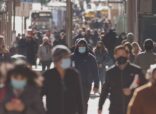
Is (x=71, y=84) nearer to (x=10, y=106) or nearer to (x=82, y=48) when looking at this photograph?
(x=10, y=106)

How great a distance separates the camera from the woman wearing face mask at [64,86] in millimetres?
11492

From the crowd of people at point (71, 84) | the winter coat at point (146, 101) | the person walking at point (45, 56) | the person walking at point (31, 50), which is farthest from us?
the person walking at point (31, 50)

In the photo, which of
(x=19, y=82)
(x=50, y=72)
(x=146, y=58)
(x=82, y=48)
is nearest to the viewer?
(x=19, y=82)

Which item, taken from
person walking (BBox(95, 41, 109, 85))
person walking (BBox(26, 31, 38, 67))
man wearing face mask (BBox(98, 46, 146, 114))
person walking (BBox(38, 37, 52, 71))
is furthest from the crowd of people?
person walking (BBox(26, 31, 38, 67))

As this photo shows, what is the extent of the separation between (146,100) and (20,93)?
181cm

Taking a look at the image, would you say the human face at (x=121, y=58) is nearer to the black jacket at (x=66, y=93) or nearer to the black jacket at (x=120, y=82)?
Answer: the black jacket at (x=120, y=82)

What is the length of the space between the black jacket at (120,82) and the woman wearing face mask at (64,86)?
59.3 inches

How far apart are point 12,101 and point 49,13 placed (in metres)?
59.6

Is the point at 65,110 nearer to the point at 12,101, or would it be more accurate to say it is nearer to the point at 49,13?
the point at 12,101

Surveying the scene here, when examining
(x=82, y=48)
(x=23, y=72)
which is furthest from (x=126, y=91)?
(x=23, y=72)

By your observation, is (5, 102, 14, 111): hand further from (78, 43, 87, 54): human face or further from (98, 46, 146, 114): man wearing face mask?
(78, 43, 87, 54): human face

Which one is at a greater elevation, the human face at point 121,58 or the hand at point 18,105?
the human face at point 121,58

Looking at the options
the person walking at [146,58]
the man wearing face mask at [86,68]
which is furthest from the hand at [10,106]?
the person walking at [146,58]

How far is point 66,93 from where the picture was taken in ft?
37.9
